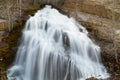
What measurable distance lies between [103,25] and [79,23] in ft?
5.25

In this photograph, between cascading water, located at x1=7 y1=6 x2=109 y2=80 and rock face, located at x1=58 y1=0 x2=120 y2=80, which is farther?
rock face, located at x1=58 y1=0 x2=120 y2=80

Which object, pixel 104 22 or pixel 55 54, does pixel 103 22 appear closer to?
pixel 104 22

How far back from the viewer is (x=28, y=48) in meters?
18.8

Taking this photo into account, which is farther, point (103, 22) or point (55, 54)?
point (103, 22)

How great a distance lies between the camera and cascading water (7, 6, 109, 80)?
58.1ft

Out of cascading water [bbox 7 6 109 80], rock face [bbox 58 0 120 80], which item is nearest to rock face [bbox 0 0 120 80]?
rock face [bbox 58 0 120 80]

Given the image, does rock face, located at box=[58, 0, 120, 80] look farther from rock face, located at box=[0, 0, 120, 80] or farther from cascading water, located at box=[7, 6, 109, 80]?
cascading water, located at box=[7, 6, 109, 80]

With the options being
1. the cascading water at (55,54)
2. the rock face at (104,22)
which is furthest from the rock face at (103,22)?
the cascading water at (55,54)

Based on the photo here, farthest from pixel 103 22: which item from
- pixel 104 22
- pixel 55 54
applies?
pixel 55 54

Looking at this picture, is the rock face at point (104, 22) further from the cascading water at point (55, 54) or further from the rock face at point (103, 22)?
the cascading water at point (55, 54)

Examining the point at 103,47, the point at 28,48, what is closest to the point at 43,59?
the point at 28,48

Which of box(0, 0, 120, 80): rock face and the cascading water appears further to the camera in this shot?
box(0, 0, 120, 80): rock face

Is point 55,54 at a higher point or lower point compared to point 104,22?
lower

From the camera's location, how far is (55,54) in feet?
59.6
